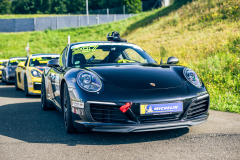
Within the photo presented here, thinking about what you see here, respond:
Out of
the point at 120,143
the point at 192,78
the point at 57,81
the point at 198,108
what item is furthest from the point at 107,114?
the point at 57,81

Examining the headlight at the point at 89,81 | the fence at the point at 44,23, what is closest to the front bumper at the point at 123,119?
the headlight at the point at 89,81

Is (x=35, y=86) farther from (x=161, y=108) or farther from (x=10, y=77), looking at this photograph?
(x=161, y=108)

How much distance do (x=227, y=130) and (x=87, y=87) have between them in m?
2.08

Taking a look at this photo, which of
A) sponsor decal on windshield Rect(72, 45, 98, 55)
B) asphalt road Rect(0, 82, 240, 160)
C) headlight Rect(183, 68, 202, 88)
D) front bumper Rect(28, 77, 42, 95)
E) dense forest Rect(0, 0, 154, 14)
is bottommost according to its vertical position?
front bumper Rect(28, 77, 42, 95)

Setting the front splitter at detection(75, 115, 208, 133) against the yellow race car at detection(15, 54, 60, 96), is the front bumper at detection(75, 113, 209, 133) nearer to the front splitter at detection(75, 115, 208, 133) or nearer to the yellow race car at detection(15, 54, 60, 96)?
the front splitter at detection(75, 115, 208, 133)

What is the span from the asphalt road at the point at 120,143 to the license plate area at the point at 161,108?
394mm

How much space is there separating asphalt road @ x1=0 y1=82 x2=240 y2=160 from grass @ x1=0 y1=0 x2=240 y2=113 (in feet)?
7.13

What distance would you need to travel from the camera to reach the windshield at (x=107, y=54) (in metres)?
5.14

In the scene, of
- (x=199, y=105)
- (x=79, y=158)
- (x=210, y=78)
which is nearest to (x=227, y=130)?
(x=199, y=105)

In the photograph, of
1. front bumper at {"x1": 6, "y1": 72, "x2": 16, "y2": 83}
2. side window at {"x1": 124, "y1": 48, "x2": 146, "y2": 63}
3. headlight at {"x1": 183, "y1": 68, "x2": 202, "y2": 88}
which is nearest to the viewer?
headlight at {"x1": 183, "y1": 68, "x2": 202, "y2": 88}

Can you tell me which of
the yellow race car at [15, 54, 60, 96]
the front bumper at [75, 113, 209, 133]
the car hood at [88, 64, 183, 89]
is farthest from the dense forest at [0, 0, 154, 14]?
the front bumper at [75, 113, 209, 133]

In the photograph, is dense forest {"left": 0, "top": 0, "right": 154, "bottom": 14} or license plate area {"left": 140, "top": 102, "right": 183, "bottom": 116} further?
dense forest {"left": 0, "top": 0, "right": 154, "bottom": 14}

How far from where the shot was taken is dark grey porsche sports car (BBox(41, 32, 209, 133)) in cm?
366

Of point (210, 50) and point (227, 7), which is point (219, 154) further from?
point (227, 7)
